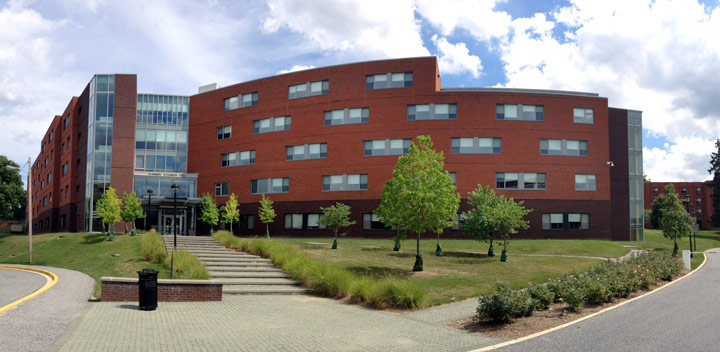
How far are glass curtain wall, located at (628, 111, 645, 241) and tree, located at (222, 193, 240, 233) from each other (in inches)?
1620

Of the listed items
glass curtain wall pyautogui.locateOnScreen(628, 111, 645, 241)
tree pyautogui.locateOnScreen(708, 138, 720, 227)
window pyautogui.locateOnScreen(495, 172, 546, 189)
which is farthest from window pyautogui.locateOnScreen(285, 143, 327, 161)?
tree pyautogui.locateOnScreen(708, 138, 720, 227)

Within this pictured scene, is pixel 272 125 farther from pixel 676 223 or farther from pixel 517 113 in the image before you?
pixel 676 223

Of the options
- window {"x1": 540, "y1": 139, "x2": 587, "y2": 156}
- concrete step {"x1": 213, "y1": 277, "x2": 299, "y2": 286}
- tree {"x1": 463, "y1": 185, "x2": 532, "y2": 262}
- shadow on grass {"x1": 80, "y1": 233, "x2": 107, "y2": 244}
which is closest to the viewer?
concrete step {"x1": 213, "y1": 277, "x2": 299, "y2": 286}

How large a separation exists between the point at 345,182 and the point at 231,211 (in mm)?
11885

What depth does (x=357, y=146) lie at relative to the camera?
47.5 metres

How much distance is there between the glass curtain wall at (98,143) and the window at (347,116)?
24.2m

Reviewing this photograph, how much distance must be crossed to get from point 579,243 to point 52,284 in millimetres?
37471

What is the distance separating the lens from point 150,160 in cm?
5453

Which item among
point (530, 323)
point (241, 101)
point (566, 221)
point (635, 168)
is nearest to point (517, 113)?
point (566, 221)

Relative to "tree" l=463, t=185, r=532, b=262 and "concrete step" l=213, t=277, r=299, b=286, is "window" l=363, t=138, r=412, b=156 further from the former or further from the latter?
"concrete step" l=213, t=277, r=299, b=286

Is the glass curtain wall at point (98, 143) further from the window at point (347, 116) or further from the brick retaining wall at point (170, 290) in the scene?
the brick retaining wall at point (170, 290)

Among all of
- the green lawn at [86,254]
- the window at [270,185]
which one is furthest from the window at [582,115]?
the green lawn at [86,254]

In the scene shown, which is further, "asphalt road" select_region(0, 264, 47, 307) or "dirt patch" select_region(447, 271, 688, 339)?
"asphalt road" select_region(0, 264, 47, 307)

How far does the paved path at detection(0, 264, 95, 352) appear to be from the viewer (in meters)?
9.88
